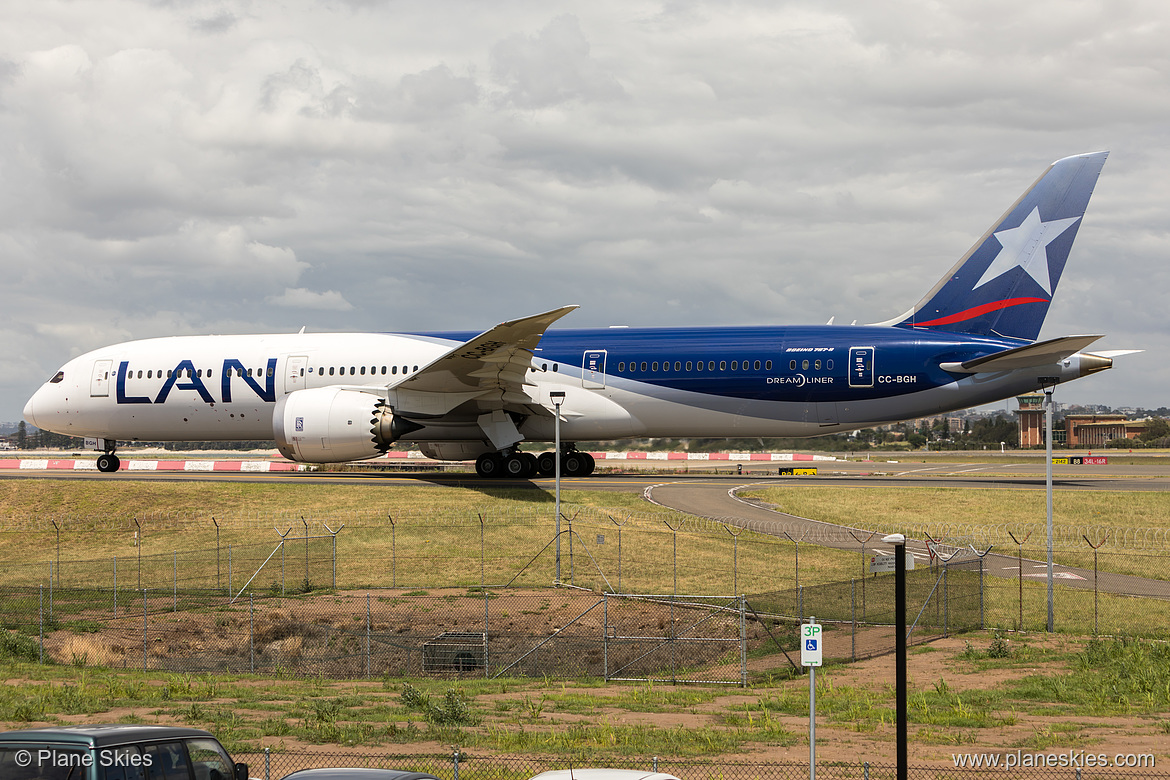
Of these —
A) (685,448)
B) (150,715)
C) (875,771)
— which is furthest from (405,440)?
(685,448)

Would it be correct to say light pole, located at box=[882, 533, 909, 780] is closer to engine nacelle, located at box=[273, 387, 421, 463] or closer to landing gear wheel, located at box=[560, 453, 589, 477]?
engine nacelle, located at box=[273, 387, 421, 463]

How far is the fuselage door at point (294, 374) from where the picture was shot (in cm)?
3728

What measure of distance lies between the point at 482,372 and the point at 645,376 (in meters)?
A: 6.44

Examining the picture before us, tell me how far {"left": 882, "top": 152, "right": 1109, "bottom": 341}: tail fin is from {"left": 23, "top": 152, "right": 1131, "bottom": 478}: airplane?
0.05 metres

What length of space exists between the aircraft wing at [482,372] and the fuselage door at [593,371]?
237 cm

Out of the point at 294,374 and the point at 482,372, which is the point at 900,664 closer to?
the point at 482,372

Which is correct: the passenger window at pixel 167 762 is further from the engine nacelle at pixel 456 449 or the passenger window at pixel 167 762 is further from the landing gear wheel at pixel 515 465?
the engine nacelle at pixel 456 449

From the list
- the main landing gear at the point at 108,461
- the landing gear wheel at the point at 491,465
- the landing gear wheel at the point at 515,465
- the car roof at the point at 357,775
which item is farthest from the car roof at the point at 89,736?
the main landing gear at the point at 108,461

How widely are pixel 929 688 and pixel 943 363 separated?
19877 millimetres

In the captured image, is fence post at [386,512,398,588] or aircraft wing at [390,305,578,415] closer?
fence post at [386,512,398,588]

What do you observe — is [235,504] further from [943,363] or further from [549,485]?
[943,363]

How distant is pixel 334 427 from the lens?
108 feet

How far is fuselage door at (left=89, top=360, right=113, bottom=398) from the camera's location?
3903 centimetres

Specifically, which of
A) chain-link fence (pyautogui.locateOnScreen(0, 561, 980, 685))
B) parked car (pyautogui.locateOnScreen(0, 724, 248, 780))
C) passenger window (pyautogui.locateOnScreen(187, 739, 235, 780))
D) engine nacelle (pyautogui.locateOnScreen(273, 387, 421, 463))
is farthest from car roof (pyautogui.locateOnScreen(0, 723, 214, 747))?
engine nacelle (pyautogui.locateOnScreen(273, 387, 421, 463))
